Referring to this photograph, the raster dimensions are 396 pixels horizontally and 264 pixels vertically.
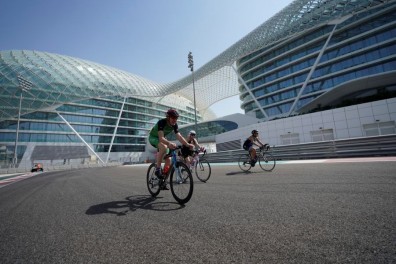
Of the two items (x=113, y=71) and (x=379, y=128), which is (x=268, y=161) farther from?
(x=113, y=71)

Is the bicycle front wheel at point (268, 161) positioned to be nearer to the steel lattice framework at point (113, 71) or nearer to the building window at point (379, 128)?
the building window at point (379, 128)

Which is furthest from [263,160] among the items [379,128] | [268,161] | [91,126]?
[91,126]

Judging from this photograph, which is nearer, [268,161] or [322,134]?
[268,161]

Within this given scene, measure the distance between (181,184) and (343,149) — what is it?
1088 cm

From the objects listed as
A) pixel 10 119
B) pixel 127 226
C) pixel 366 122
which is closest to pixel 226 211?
pixel 127 226

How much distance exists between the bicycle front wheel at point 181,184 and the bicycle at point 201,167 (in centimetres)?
276

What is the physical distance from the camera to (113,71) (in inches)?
2633

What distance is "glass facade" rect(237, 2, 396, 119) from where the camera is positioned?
34062mm

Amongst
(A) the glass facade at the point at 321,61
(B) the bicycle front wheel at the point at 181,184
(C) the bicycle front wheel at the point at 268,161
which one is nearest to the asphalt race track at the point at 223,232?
(B) the bicycle front wheel at the point at 181,184

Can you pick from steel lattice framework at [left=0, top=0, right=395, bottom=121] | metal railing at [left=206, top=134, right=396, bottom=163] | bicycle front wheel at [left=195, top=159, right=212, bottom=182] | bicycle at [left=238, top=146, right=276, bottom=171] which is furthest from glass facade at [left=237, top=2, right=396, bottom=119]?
bicycle front wheel at [left=195, top=159, right=212, bottom=182]

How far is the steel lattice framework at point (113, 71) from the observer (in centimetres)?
3628

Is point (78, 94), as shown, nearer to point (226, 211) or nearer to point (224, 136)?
point (224, 136)

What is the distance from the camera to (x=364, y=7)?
3222 centimetres

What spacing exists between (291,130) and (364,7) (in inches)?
1044
